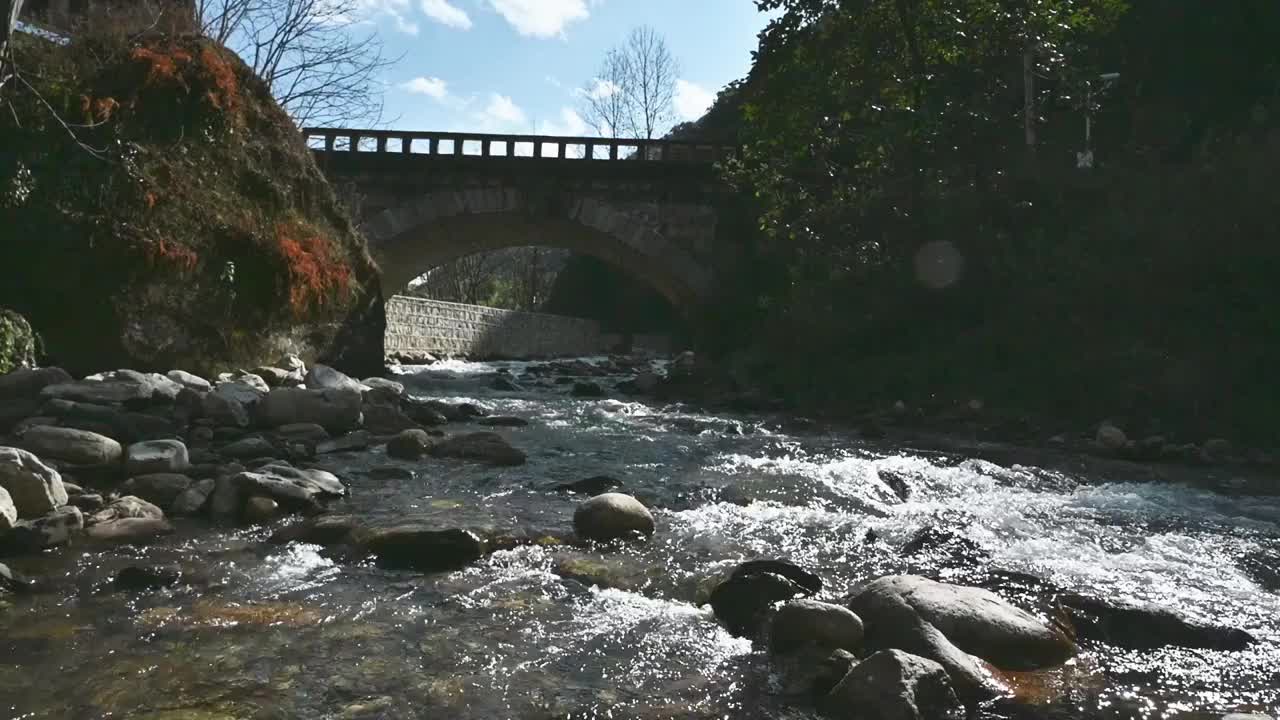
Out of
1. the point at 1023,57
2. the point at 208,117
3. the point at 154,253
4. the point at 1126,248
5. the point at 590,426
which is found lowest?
the point at 590,426

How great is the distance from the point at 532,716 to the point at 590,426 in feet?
27.3

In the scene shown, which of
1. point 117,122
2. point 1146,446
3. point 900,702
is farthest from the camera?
point 117,122

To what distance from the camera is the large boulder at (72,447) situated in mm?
5609

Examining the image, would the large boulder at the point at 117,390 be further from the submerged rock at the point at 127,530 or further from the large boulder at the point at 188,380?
the submerged rock at the point at 127,530

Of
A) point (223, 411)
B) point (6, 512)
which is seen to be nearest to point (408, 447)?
point (223, 411)

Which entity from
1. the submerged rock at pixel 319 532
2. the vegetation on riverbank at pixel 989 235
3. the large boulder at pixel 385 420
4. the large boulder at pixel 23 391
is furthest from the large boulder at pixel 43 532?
the vegetation on riverbank at pixel 989 235

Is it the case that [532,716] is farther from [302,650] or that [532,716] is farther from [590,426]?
[590,426]

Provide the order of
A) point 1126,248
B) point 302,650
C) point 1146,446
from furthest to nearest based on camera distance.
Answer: point 1126,248 → point 1146,446 → point 302,650

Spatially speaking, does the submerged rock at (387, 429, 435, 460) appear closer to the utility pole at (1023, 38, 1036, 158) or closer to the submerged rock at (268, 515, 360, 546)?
the submerged rock at (268, 515, 360, 546)

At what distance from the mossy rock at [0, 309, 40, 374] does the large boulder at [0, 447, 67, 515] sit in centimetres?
419

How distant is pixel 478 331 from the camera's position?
35.1 metres

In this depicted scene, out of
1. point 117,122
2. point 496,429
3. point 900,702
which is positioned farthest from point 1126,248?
point 117,122

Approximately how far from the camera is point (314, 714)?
2.70 metres

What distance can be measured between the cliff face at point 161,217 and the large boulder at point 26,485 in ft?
14.2
